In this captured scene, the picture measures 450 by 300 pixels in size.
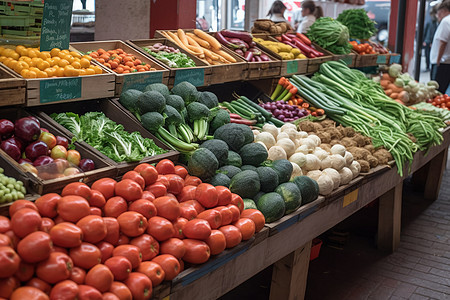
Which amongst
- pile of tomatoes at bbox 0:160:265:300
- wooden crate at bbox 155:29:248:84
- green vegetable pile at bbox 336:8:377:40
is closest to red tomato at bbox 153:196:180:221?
pile of tomatoes at bbox 0:160:265:300

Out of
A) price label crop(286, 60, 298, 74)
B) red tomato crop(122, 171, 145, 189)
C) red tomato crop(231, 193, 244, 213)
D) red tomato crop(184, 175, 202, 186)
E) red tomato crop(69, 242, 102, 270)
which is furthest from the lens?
price label crop(286, 60, 298, 74)

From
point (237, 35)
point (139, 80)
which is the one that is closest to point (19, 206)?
point (139, 80)

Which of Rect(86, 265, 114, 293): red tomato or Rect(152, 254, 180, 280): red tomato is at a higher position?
Rect(86, 265, 114, 293): red tomato

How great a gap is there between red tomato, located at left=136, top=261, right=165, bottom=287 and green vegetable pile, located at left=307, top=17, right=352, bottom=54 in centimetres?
495

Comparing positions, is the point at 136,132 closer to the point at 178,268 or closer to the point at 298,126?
the point at 178,268

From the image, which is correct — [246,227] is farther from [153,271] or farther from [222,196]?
[153,271]

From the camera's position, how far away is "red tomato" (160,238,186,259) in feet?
6.83

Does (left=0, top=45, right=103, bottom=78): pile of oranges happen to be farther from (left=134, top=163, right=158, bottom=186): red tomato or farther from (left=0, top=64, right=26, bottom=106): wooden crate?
(left=134, top=163, right=158, bottom=186): red tomato

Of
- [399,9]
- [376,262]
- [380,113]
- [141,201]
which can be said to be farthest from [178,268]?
[399,9]

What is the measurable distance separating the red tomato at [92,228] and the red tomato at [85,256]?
0.15 feet

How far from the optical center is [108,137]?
295 centimetres

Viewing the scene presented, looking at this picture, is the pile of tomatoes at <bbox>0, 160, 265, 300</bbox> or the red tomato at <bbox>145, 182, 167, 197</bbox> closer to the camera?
the pile of tomatoes at <bbox>0, 160, 265, 300</bbox>

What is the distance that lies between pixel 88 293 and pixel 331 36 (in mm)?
5290

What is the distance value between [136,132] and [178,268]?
128 centimetres
